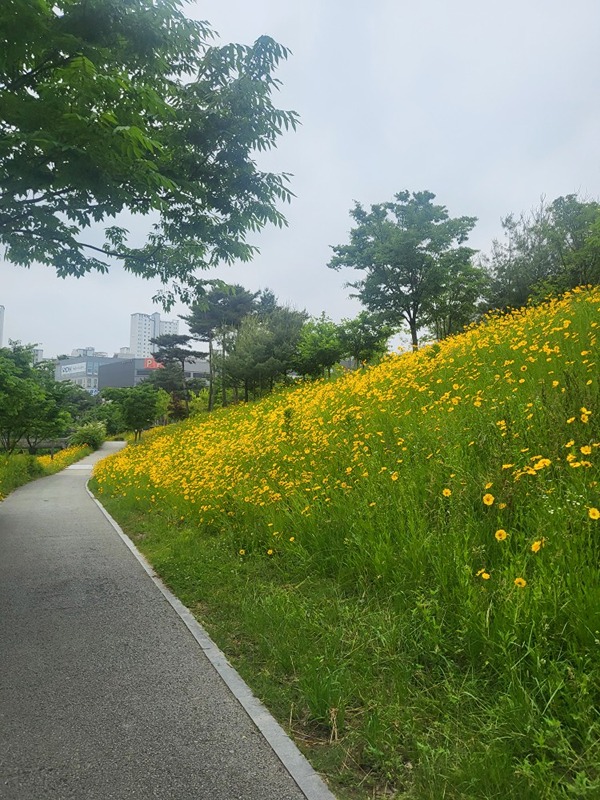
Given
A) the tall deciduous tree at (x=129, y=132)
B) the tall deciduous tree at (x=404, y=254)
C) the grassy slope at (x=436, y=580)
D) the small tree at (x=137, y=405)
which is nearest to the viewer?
the grassy slope at (x=436, y=580)

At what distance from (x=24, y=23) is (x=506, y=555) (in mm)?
4875

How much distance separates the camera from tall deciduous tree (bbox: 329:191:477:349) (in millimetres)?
19938

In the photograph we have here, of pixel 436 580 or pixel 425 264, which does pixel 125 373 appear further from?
pixel 436 580

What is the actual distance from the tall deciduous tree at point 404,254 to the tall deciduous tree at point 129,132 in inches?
597

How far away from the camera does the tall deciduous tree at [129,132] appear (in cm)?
378

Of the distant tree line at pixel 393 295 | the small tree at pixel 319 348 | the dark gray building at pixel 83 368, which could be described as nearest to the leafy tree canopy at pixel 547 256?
the distant tree line at pixel 393 295

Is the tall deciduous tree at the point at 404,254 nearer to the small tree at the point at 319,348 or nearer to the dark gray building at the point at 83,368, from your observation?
the small tree at the point at 319,348

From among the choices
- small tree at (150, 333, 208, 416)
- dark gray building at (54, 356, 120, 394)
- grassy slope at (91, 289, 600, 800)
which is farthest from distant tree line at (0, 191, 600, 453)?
dark gray building at (54, 356, 120, 394)

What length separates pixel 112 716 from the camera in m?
2.80

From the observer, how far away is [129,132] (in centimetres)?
353

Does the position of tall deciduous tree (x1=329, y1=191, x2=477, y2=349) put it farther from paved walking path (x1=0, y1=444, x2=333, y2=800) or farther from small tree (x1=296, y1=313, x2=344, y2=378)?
paved walking path (x1=0, y1=444, x2=333, y2=800)

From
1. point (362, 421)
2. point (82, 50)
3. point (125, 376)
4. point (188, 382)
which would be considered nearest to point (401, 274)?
point (362, 421)

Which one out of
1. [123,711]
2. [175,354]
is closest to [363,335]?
[123,711]

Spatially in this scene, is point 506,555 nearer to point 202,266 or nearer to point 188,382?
point 202,266
